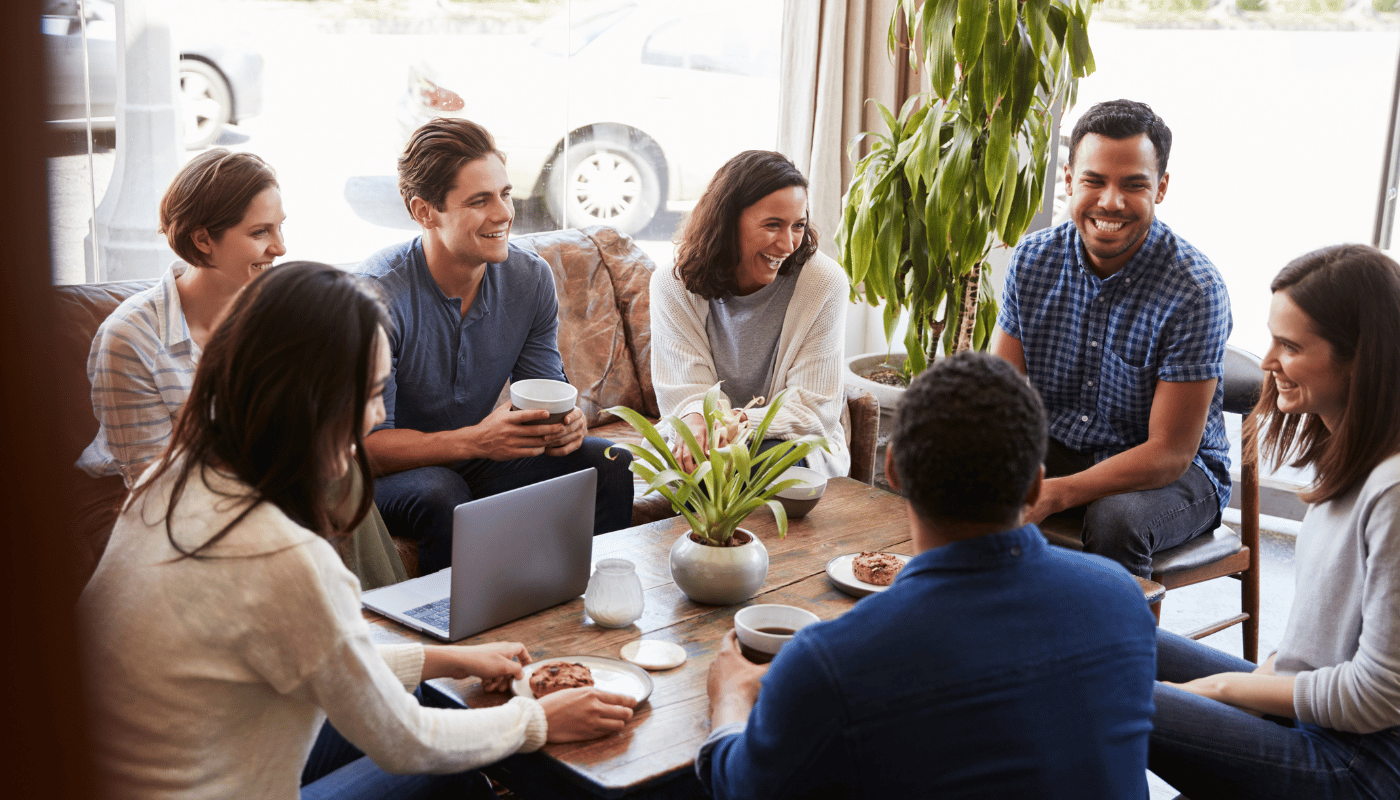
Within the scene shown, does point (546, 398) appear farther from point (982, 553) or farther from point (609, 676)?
point (982, 553)

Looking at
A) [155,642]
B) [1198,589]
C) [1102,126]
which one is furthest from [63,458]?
[1198,589]

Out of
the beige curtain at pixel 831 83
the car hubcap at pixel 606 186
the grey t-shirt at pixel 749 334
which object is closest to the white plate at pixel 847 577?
the grey t-shirt at pixel 749 334

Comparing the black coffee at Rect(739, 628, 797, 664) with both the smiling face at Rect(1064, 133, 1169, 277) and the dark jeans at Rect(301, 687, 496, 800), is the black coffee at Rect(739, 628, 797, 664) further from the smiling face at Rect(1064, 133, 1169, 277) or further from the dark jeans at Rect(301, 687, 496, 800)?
the smiling face at Rect(1064, 133, 1169, 277)

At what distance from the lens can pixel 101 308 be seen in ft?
7.50

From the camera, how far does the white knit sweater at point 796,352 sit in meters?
2.70

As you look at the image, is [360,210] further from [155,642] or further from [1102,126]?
[155,642]

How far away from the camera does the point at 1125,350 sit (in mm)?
2477

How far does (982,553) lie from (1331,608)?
0.77 metres

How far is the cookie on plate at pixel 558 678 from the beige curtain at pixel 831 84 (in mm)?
2975

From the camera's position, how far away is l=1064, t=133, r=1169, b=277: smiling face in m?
2.44

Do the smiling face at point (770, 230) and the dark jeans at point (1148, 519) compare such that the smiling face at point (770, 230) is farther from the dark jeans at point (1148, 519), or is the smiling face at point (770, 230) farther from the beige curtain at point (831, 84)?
the beige curtain at point (831, 84)

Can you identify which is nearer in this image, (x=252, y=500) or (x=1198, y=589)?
(x=252, y=500)

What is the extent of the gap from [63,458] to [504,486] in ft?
7.95

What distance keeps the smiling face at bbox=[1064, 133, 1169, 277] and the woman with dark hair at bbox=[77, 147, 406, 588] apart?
5.49 ft
